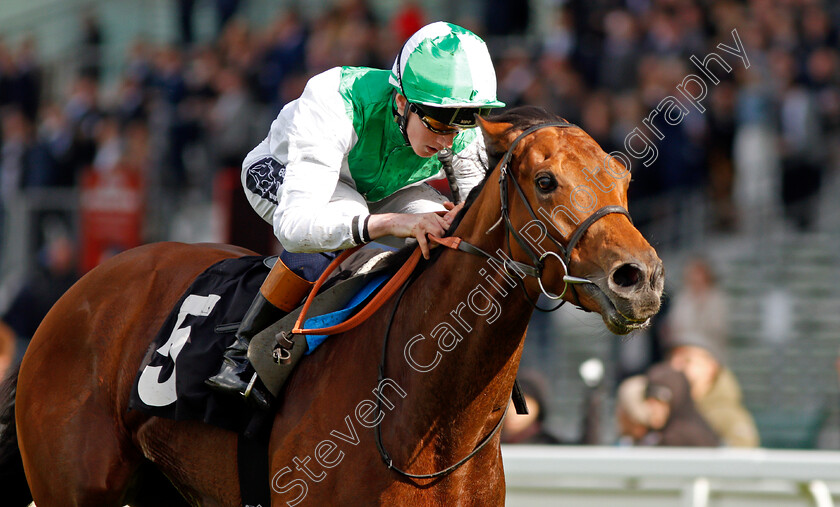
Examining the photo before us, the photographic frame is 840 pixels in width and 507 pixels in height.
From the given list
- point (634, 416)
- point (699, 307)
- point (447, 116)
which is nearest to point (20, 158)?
point (699, 307)

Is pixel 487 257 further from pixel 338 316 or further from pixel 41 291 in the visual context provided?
pixel 41 291

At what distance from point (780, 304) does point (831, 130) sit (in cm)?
147

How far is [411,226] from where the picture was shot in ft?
10.2

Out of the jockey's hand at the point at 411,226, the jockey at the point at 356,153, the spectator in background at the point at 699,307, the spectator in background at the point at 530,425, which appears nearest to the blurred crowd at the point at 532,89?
the spectator in background at the point at 699,307

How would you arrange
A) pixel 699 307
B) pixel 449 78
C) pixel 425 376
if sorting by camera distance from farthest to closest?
1. pixel 699 307
2. pixel 449 78
3. pixel 425 376

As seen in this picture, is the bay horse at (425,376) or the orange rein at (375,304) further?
the orange rein at (375,304)

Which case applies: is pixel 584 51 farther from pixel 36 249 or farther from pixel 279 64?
pixel 36 249

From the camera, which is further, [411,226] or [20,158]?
[20,158]

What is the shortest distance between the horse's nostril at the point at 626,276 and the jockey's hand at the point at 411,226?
0.66m

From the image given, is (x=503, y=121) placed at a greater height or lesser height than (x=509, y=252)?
greater

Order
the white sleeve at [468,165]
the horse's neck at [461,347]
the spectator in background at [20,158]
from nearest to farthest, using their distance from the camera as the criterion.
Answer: the horse's neck at [461,347] → the white sleeve at [468,165] → the spectator in background at [20,158]

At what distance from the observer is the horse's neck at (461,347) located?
3.00 meters

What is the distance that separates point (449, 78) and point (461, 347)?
821 mm

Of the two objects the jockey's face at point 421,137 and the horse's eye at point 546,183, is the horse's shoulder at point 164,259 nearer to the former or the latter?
the jockey's face at point 421,137
